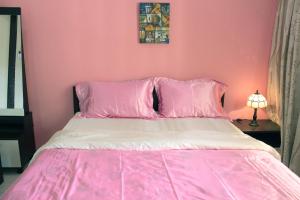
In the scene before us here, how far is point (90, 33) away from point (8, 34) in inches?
31.1

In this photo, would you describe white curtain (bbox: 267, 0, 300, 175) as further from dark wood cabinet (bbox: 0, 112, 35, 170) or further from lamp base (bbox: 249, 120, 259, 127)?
dark wood cabinet (bbox: 0, 112, 35, 170)

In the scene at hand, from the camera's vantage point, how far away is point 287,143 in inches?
107

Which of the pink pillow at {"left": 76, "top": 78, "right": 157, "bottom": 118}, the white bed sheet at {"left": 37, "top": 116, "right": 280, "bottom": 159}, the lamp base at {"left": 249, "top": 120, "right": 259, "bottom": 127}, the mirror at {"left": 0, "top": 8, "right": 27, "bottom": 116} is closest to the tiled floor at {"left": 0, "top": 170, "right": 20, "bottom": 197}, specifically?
the mirror at {"left": 0, "top": 8, "right": 27, "bottom": 116}

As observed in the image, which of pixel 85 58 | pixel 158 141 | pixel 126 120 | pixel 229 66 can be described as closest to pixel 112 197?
pixel 158 141

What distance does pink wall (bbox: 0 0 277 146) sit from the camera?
9.69ft

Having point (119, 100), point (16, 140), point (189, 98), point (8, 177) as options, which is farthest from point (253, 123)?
point (8, 177)

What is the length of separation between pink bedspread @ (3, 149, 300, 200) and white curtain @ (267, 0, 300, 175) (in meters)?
0.81

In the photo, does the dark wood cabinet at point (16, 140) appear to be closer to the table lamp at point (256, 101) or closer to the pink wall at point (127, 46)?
the pink wall at point (127, 46)

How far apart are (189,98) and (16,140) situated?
169 cm

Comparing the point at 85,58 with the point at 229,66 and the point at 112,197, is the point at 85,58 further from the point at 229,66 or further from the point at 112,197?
the point at 112,197

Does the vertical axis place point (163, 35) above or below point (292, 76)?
above

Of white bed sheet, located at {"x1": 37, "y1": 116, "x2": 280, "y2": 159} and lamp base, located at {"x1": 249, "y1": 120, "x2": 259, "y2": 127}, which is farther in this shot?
lamp base, located at {"x1": 249, "y1": 120, "x2": 259, "y2": 127}

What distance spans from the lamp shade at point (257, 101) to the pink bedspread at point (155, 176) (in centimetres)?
98

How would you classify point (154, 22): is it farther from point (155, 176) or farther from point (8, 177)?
point (8, 177)
